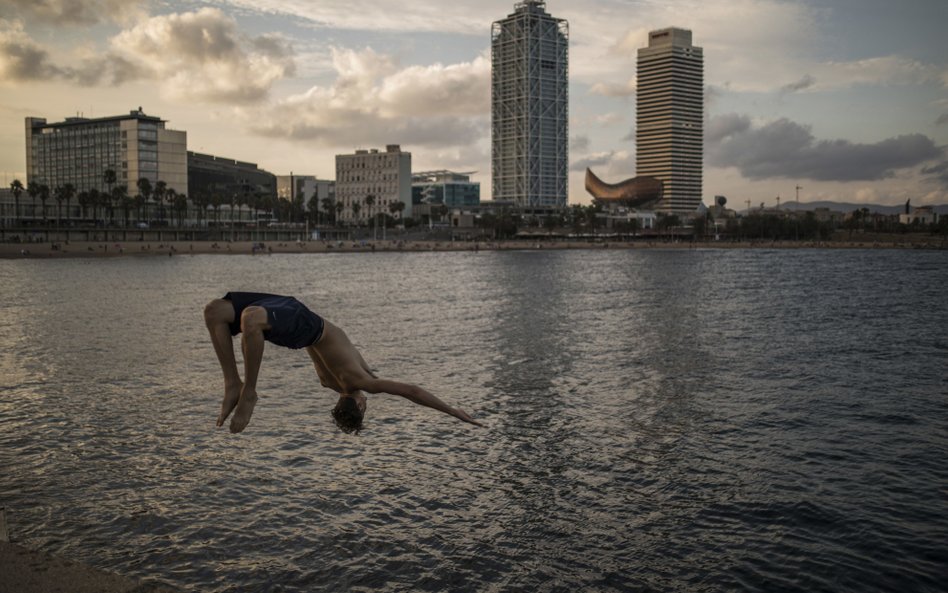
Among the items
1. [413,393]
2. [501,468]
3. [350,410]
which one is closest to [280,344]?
[413,393]

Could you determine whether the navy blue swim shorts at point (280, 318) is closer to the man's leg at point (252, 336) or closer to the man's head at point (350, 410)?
the man's leg at point (252, 336)

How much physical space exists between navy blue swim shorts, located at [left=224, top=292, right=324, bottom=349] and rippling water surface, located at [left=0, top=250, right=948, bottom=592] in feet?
19.2

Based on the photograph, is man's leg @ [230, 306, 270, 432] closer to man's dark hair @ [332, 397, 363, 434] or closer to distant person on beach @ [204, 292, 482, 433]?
distant person on beach @ [204, 292, 482, 433]

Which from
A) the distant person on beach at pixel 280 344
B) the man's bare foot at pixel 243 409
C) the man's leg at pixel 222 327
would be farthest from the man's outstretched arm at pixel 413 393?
the man's leg at pixel 222 327

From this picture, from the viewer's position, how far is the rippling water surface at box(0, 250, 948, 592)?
47.9 ft

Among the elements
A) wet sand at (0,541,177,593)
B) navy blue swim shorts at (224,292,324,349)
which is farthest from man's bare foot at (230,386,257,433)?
wet sand at (0,541,177,593)

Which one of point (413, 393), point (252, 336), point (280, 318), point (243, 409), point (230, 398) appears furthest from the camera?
point (413, 393)

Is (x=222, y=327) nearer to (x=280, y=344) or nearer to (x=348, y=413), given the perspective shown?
(x=280, y=344)

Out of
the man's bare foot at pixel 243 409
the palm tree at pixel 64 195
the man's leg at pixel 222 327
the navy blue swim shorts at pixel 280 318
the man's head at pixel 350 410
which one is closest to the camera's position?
the man's leg at pixel 222 327

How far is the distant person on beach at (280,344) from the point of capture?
921 centimetres

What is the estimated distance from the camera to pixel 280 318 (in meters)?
9.41

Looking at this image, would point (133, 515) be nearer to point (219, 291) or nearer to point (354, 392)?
point (354, 392)

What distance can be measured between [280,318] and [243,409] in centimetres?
137

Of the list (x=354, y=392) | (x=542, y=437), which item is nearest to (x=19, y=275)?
(x=542, y=437)
